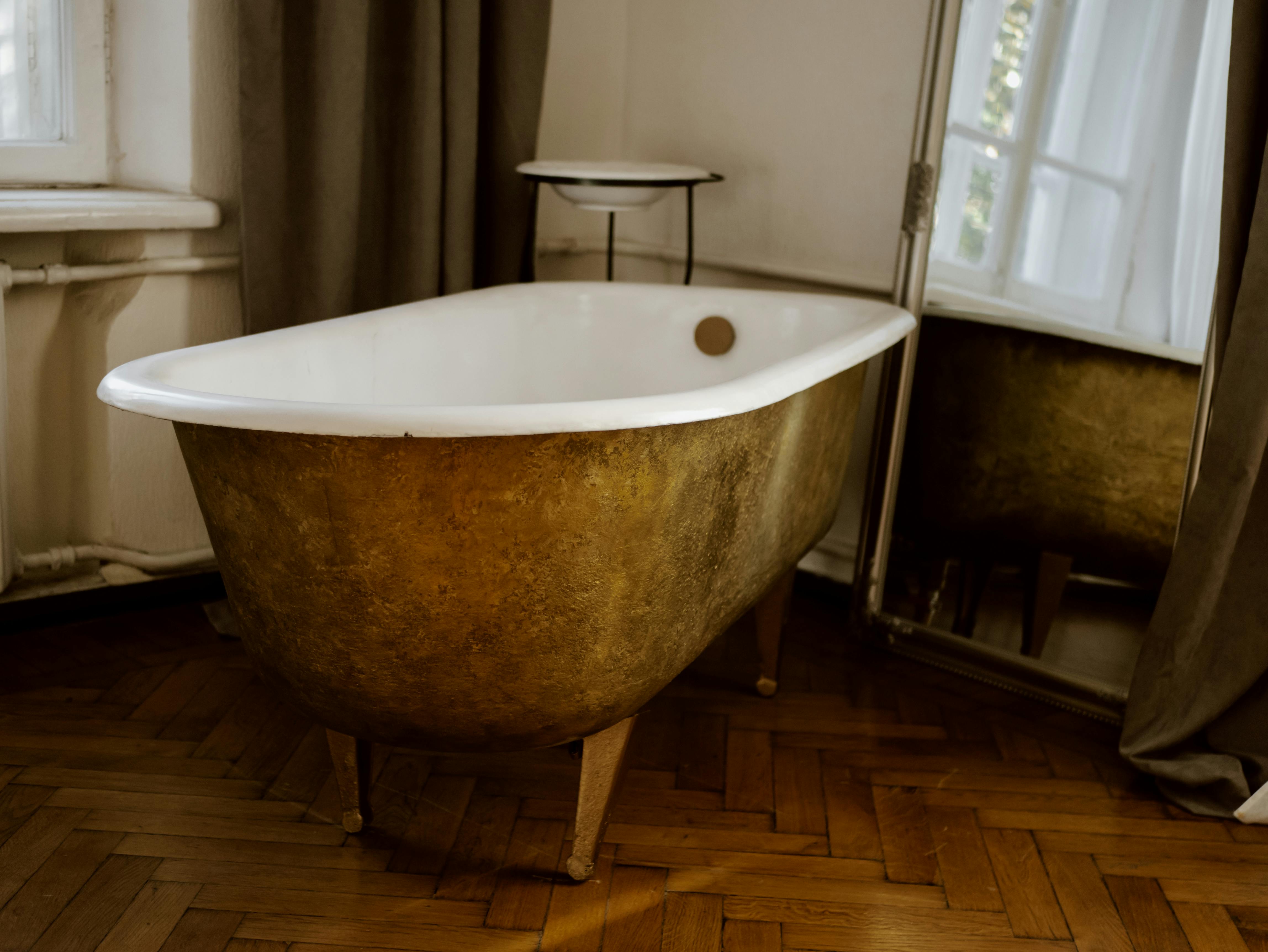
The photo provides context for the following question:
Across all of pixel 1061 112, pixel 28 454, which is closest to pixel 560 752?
pixel 28 454

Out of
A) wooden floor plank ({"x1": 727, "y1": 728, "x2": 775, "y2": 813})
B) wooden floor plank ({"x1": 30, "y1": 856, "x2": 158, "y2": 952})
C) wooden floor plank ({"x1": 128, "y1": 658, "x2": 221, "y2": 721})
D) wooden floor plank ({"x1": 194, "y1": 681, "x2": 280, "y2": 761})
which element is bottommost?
wooden floor plank ({"x1": 128, "y1": 658, "x2": 221, "y2": 721})

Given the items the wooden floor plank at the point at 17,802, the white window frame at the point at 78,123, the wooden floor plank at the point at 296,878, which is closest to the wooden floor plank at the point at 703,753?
the wooden floor plank at the point at 296,878

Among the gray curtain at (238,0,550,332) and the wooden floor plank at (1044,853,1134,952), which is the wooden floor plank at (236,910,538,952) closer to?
the wooden floor plank at (1044,853,1134,952)

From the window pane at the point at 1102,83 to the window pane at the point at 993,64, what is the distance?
0.22 feet

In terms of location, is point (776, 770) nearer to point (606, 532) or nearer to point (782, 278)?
point (606, 532)

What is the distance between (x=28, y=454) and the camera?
1938 millimetres

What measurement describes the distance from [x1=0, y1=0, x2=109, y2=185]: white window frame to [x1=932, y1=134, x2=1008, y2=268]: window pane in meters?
1.57

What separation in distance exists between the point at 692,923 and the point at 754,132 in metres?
1.65

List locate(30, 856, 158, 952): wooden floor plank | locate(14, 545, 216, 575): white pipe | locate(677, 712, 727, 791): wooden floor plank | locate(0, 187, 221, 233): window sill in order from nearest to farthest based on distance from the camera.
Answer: locate(30, 856, 158, 952): wooden floor plank
locate(677, 712, 727, 791): wooden floor plank
locate(0, 187, 221, 233): window sill
locate(14, 545, 216, 575): white pipe

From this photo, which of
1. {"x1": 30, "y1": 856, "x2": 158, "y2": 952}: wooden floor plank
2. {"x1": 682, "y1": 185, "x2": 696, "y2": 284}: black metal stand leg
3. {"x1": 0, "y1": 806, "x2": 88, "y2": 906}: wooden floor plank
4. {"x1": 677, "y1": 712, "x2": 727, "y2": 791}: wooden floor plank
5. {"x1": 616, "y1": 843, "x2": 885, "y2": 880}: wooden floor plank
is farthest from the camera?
{"x1": 682, "y1": 185, "x2": 696, "y2": 284}: black metal stand leg

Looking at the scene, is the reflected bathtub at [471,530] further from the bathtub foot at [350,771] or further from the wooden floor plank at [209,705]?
the wooden floor plank at [209,705]

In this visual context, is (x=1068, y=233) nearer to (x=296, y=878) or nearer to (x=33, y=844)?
(x=296, y=878)

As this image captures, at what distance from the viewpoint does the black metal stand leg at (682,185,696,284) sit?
228cm

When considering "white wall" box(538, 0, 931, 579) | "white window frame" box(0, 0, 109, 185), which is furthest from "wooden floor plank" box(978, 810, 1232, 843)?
"white window frame" box(0, 0, 109, 185)
